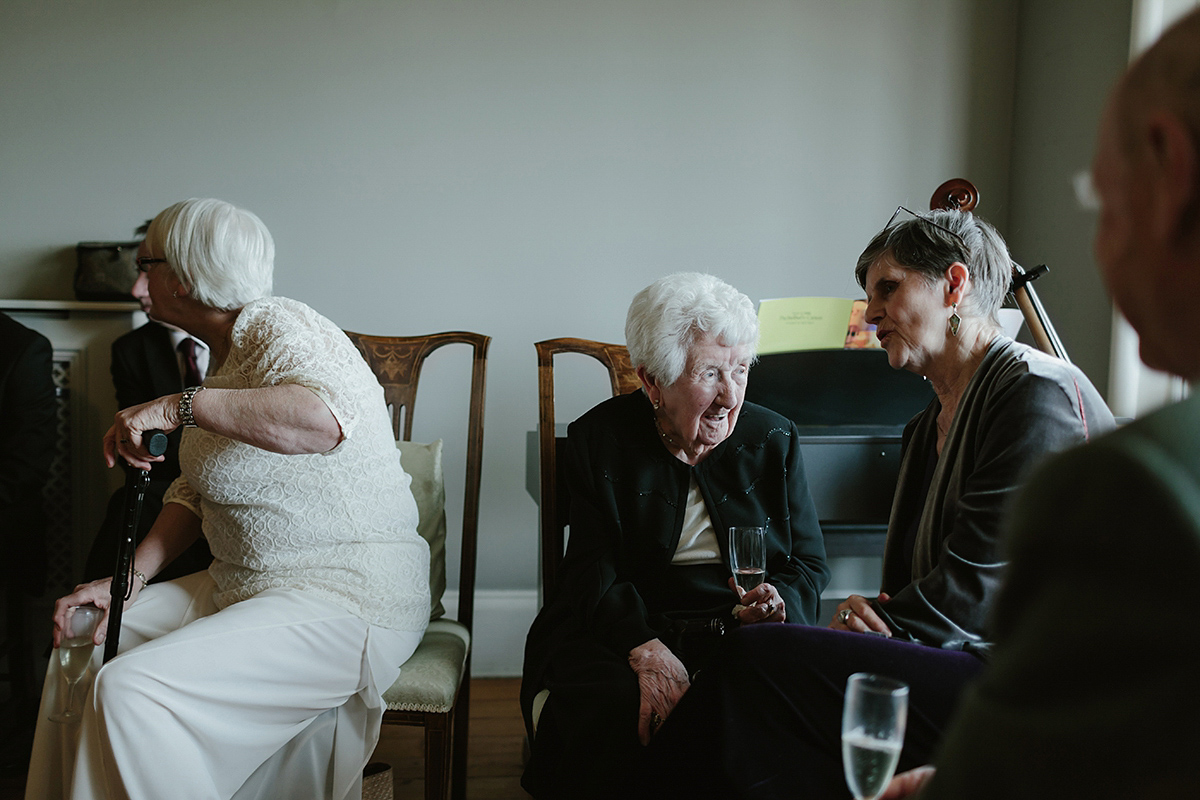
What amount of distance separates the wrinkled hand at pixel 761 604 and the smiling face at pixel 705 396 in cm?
34

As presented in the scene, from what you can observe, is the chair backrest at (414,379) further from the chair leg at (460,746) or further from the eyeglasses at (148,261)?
the eyeglasses at (148,261)

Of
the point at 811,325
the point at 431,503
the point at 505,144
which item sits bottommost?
the point at 431,503

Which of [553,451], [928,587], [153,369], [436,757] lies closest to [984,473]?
[928,587]

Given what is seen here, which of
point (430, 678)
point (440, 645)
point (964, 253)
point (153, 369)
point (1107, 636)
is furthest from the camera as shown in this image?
point (153, 369)

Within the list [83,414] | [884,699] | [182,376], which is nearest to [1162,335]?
[884,699]

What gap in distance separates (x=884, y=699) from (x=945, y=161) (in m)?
2.36

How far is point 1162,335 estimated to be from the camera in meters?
0.44

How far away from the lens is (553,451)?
5.90 feet

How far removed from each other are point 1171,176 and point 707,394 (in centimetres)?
111

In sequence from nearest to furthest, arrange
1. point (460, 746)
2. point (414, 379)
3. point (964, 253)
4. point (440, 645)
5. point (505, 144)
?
point (964, 253)
point (440, 645)
point (460, 746)
point (414, 379)
point (505, 144)

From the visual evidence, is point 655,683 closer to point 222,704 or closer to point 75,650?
point 222,704

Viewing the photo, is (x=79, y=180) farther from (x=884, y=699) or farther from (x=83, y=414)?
(x=884, y=699)

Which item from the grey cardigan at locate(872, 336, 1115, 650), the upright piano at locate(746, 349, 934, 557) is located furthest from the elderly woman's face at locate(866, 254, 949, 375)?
the upright piano at locate(746, 349, 934, 557)

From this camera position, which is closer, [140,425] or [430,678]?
[140,425]
